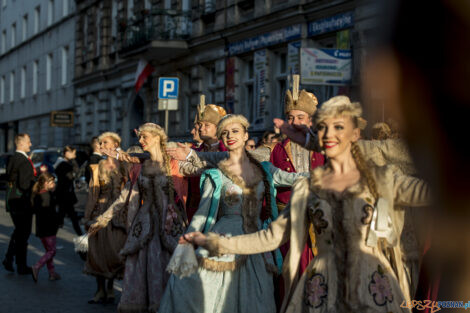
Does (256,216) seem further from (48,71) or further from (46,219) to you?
(48,71)

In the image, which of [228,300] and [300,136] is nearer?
[300,136]

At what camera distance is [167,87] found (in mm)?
15172

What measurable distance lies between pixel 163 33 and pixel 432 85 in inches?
999

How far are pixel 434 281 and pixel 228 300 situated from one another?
12.4 feet

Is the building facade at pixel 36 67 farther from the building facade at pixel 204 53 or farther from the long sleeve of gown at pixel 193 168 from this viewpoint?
the long sleeve of gown at pixel 193 168

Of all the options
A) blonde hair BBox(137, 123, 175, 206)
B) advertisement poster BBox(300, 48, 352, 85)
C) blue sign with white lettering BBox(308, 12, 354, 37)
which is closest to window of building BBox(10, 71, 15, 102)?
blue sign with white lettering BBox(308, 12, 354, 37)

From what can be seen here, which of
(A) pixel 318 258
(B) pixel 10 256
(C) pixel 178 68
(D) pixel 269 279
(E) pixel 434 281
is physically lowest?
(B) pixel 10 256

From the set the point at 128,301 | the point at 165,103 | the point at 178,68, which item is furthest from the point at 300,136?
the point at 178,68

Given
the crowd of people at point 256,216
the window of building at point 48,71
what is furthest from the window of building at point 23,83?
→ the crowd of people at point 256,216

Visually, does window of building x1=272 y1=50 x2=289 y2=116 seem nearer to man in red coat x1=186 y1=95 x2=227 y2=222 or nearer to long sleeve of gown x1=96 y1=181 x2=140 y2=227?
man in red coat x1=186 y1=95 x2=227 y2=222

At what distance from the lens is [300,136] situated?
3910 millimetres

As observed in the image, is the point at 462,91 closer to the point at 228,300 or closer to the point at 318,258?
the point at 318,258

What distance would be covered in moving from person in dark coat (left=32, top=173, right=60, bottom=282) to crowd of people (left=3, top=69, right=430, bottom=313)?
0.02 meters

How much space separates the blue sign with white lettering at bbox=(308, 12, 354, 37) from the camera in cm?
1741
